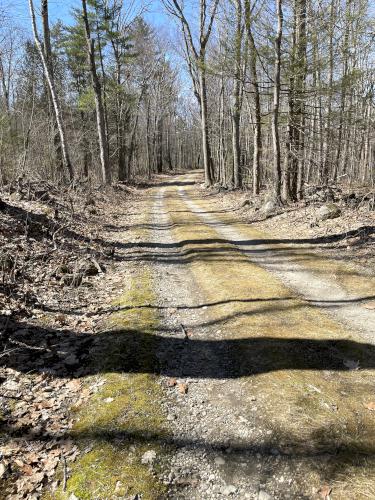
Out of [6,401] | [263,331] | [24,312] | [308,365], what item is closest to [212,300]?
[263,331]

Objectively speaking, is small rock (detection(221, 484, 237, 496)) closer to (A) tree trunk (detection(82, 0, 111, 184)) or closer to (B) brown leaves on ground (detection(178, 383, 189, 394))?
(B) brown leaves on ground (detection(178, 383, 189, 394))

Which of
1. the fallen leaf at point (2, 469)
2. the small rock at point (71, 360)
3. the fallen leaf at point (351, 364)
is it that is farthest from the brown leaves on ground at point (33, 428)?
the fallen leaf at point (351, 364)

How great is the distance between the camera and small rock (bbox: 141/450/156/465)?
340cm

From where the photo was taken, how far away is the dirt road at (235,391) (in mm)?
3186

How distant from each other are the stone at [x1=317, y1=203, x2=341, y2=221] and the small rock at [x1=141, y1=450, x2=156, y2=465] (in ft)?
35.2

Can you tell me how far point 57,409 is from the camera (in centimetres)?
424

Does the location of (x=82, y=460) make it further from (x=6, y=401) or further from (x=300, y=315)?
(x=300, y=315)

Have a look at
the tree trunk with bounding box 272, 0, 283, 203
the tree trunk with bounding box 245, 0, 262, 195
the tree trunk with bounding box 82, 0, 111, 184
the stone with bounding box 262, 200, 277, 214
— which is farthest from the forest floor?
the tree trunk with bounding box 82, 0, 111, 184

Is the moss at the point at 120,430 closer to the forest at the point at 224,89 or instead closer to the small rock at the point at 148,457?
the small rock at the point at 148,457

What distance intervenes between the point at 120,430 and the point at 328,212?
1076 cm

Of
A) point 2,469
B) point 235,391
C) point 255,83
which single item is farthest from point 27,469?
point 255,83

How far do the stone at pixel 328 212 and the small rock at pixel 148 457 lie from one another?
1072cm

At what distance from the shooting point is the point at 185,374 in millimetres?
4801

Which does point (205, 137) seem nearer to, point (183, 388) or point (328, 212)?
point (328, 212)
